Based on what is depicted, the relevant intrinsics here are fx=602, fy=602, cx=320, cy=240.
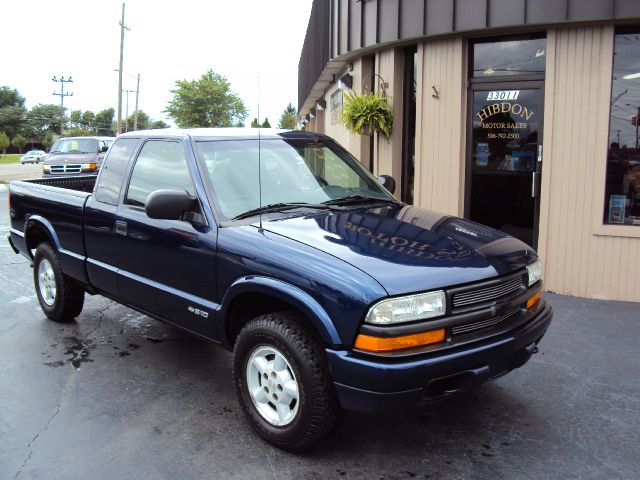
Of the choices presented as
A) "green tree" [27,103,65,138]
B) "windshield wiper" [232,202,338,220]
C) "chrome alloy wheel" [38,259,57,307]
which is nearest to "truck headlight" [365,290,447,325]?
"windshield wiper" [232,202,338,220]

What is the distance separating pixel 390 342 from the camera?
2.93m

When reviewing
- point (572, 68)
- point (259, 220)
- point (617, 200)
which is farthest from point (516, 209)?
point (259, 220)

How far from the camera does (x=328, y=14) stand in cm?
1167

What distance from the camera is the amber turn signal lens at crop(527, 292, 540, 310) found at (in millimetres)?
3664

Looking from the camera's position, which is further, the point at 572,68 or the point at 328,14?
the point at 328,14

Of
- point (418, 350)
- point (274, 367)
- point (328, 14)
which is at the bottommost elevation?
point (274, 367)

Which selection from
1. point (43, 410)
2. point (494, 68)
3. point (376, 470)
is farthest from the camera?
point (494, 68)

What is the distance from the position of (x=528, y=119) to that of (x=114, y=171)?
193 inches

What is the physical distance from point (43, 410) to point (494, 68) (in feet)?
20.5

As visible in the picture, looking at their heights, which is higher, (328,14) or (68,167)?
(328,14)

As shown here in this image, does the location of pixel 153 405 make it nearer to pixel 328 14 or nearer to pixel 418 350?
pixel 418 350

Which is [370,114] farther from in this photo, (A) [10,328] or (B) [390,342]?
(B) [390,342]

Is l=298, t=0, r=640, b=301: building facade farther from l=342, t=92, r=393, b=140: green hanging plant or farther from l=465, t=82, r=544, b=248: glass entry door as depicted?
l=342, t=92, r=393, b=140: green hanging plant

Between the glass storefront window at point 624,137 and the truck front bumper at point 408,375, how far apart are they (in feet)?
14.6
